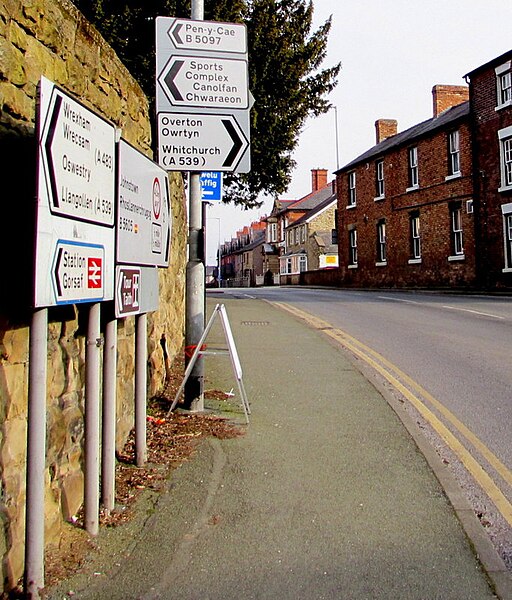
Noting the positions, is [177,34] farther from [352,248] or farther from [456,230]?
[352,248]

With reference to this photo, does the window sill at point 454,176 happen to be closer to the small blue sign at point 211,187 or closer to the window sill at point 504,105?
the window sill at point 504,105

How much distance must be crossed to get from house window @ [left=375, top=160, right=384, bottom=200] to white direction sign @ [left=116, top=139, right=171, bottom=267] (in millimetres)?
31719

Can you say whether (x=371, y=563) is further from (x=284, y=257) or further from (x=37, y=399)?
(x=284, y=257)

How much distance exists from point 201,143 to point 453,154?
25.8 meters

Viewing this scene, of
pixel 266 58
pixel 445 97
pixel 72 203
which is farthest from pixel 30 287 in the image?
pixel 445 97

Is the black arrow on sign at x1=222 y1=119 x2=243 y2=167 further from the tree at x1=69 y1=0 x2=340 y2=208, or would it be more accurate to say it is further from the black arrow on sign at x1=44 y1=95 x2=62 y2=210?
the tree at x1=69 y1=0 x2=340 y2=208

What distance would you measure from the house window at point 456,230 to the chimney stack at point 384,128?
543 inches

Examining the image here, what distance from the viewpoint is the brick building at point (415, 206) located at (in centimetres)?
2819

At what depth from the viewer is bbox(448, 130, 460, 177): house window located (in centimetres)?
2855

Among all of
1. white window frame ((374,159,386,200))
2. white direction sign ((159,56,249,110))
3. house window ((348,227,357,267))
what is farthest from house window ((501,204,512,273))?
white direction sign ((159,56,249,110))

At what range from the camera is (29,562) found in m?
2.71

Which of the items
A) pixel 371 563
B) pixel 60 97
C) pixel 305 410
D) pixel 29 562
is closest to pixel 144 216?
pixel 60 97

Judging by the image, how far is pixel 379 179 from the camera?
35.4 meters

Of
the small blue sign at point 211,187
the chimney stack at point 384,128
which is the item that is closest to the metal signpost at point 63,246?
the small blue sign at point 211,187
